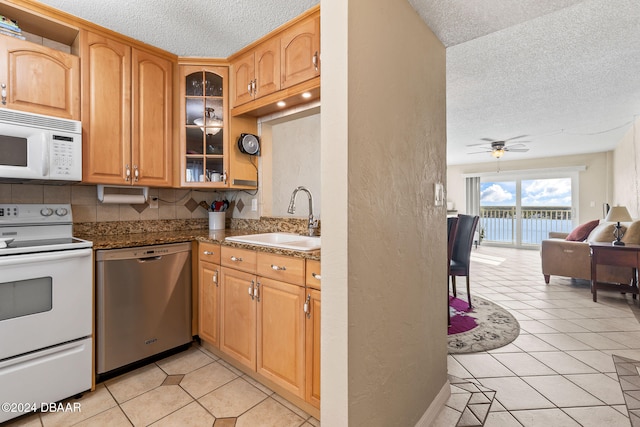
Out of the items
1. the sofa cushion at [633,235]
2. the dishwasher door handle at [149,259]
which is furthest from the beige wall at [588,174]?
the dishwasher door handle at [149,259]

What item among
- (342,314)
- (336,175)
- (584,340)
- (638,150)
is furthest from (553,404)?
(638,150)

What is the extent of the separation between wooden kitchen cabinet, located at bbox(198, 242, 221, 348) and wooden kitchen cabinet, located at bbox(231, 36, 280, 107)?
1.23 metres

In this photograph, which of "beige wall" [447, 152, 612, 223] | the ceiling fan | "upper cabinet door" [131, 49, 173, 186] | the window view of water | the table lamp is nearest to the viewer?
"upper cabinet door" [131, 49, 173, 186]

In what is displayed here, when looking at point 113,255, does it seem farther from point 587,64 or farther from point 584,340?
point 587,64

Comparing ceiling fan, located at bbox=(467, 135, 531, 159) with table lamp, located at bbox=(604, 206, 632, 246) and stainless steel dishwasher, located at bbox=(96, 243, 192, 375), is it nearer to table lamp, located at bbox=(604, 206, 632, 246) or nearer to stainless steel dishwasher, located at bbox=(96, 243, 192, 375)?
table lamp, located at bbox=(604, 206, 632, 246)

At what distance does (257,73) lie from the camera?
7.47 feet

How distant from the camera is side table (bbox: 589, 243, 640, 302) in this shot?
326 centimetres

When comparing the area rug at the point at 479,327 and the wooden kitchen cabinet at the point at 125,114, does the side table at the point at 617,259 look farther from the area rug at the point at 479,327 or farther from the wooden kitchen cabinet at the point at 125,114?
the wooden kitchen cabinet at the point at 125,114

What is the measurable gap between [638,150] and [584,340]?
137 inches

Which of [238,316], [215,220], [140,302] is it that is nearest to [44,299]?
[140,302]

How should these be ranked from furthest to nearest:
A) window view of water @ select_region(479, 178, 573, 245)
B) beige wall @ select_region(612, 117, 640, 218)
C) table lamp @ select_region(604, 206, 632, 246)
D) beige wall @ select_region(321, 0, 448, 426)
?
window view of water @ select_region(479, 178, 573, 245) → beige wall @ select_region(612, 117, 640, 218) → table lamp @ select_region(604, 206, 632, 246) → beige wall @ select_region(321, 0, 448, 426)

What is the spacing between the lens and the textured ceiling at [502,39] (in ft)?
4.91

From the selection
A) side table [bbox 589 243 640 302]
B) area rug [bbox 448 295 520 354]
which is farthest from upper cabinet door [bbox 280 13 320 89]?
side table [bbox 589 243 640 302]

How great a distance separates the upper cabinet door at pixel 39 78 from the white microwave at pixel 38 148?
0.15 metres
